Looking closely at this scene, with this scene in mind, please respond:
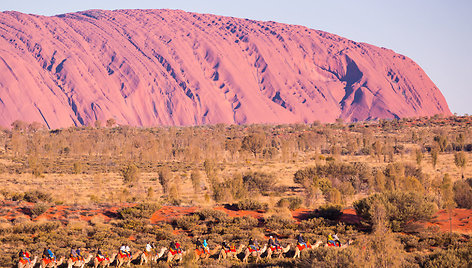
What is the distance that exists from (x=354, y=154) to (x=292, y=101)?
4515 inches

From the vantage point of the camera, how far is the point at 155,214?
24734 mm

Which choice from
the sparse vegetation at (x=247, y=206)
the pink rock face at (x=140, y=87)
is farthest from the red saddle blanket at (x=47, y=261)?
the pink rock face at (x=140, y=87)

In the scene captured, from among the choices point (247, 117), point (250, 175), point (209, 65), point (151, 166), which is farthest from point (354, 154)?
point (209, 65)

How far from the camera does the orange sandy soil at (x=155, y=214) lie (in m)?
22.5

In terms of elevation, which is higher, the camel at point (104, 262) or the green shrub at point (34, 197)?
the camel at point (104, 262)

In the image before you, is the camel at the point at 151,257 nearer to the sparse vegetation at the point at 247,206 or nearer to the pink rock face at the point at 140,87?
the sparse vegetation at the point at 247,206

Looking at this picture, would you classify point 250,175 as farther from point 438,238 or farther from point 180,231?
point 438,238

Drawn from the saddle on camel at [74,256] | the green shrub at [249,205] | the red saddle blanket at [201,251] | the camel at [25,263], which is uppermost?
the red saddle blanket at [201,251]

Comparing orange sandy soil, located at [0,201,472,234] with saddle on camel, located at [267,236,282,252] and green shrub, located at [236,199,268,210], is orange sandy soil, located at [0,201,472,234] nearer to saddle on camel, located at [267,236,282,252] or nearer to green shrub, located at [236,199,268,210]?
green shrub, located at [236,199,268,210]

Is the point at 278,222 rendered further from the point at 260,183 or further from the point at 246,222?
the point at 260,183

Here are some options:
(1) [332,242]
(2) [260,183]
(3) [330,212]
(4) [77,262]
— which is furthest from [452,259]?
(2) [260,183]

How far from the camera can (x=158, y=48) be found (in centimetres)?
19462

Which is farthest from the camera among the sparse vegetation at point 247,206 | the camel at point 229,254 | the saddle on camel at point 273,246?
the sparse vegetation at point 247,206

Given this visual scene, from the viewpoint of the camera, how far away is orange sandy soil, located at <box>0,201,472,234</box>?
2245 centimetres
